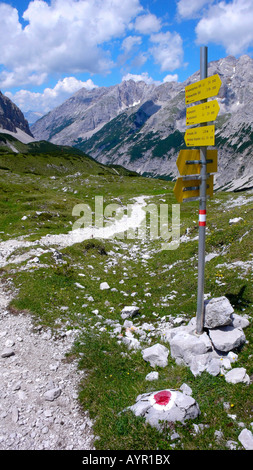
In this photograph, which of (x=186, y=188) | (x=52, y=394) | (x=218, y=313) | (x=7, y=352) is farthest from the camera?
(x=7, y=352)

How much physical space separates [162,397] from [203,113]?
808 cm

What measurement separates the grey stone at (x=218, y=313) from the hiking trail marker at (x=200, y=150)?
6.06ft

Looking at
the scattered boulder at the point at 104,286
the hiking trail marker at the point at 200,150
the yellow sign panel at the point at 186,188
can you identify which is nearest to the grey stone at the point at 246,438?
the hiking trail marker at the point at 200,150

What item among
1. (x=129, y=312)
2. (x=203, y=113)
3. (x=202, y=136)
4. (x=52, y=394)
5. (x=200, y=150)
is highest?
(x=203, y=113)

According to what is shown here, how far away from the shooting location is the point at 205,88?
7422mm

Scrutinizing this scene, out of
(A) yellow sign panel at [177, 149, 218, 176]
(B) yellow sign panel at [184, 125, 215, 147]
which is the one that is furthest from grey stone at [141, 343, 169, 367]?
(B) yellow sign panel at [184, 125, 215, 147]

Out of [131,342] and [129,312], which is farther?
[129,312]

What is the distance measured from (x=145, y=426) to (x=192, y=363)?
8.60ft

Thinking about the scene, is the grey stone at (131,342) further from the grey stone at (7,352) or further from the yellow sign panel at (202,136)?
the yellow sign panel at (202,136)

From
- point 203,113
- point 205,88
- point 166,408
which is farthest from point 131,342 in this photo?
point 205,88

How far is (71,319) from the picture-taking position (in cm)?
1265

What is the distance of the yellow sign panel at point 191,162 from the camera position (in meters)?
7.70

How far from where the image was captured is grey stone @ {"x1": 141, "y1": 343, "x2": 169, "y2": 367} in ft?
29.9

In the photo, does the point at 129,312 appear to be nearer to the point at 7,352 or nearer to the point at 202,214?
the point at 7,352
